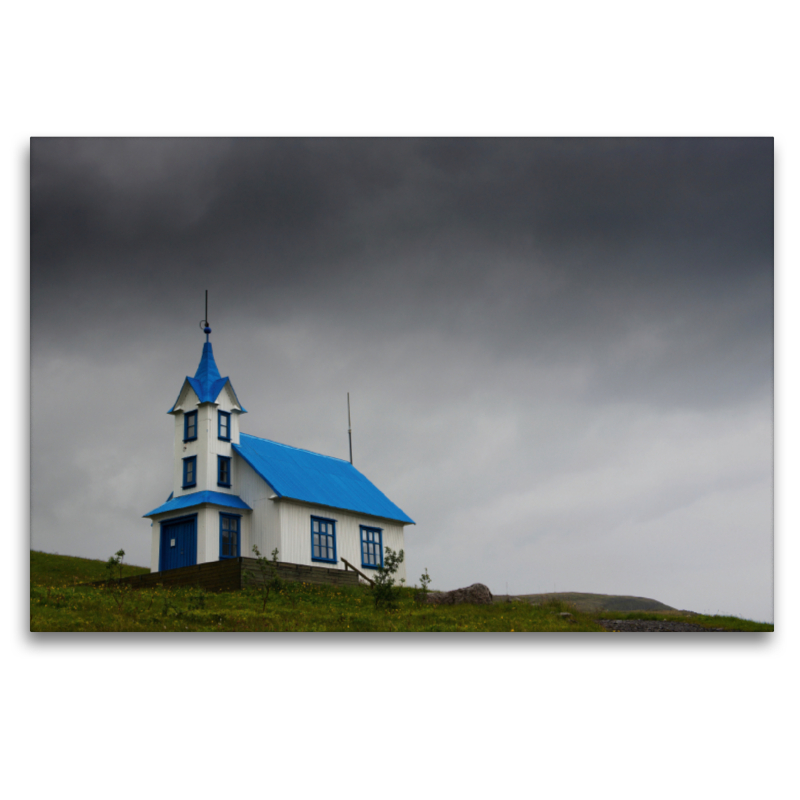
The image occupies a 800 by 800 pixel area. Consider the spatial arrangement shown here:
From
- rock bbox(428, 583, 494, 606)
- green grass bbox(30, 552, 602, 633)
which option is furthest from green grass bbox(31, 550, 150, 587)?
rock bbox(428, 583, 494, 606)

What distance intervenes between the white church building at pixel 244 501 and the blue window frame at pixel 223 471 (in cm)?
2

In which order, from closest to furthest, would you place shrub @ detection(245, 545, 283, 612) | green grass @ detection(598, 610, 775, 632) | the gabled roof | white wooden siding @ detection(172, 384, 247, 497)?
green grass @ detection(598, 610, 775, 632) → shrub @ detection(245, 545, 283, 612) → the gabled roof → white wooden siding @ detection(172, 384, 247, 497)

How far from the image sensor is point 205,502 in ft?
48.5

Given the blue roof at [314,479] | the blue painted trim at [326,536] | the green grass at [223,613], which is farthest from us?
the blue painted trim at [326,536]

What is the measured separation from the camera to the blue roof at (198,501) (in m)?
14.6

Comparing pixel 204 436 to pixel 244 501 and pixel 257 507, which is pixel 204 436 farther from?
pixel 257 507

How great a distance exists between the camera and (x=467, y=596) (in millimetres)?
11117

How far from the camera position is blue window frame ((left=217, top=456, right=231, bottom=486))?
1558 centimetres

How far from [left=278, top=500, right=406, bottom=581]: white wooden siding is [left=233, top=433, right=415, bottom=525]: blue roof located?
0.69 ft

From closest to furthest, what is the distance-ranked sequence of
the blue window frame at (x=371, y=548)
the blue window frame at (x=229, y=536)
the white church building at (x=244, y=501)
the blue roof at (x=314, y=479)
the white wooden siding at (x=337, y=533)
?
1. the white church building at (x=244, y=501)
2. the blue window frame at (x=229, y=536)
3. the white wooden siding at (x=337, y=533)
4. the blue roof at (x=314, y=479)
5. the blue window frame at (x=371, y=548)

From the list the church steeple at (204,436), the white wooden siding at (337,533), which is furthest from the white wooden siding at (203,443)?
the white wooden siding at (337,533)

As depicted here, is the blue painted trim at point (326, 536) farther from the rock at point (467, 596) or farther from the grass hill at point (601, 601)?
the grass hill at point (601, 601)

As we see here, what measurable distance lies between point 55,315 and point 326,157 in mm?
3811

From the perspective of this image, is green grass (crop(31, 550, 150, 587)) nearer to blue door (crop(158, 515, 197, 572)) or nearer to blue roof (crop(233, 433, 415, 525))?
blue door (crop(158, 515, 197, 572))
